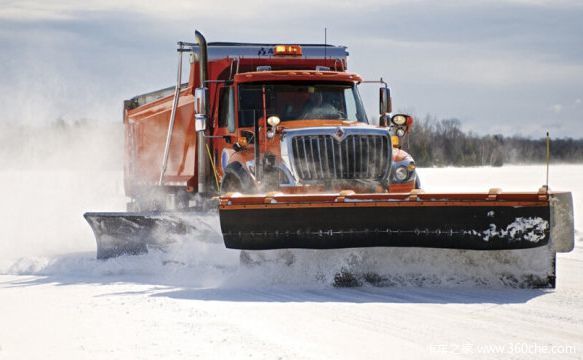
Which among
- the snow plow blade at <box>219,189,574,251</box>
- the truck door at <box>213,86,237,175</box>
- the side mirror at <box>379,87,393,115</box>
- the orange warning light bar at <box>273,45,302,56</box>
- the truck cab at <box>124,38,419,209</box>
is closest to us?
the snow plow blade at <box>219,189,574,251</box>

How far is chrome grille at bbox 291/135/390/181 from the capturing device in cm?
937

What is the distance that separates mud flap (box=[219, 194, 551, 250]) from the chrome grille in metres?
1.40

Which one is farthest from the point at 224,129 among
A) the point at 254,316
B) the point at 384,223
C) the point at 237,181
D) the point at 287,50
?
the point at 254,316

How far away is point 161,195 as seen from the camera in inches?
512

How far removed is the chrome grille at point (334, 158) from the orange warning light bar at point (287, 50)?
232 cm

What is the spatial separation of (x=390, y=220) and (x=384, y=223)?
0.06 meters

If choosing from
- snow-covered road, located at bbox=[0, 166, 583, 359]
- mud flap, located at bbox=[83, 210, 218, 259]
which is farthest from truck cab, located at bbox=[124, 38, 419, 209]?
snow-covered road, located at bbox=[0, 166, 583, 359]

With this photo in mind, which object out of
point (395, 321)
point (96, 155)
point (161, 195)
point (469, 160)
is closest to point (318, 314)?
point (395, 321)

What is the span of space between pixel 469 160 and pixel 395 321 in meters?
73.4

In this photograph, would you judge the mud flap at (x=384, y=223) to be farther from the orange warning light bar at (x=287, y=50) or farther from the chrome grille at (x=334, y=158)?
the orange warning light bar at (x=287, y=50)

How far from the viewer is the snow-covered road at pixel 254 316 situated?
539cm

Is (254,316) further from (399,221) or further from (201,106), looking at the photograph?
(201,106)

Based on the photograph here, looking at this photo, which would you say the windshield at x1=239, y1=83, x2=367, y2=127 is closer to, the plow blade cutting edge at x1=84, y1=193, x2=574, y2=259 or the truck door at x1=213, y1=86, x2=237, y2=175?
the truck door at x1=213, y1=86, x2=237, y2=175

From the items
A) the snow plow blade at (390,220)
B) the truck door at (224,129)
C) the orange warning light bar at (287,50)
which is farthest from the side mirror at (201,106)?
the snow plow blade at (390,220)
